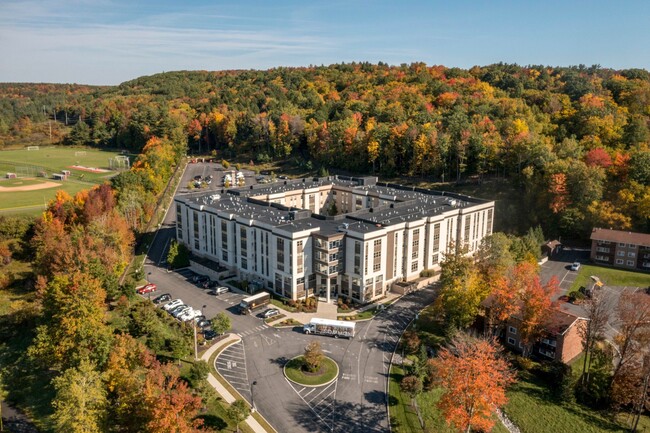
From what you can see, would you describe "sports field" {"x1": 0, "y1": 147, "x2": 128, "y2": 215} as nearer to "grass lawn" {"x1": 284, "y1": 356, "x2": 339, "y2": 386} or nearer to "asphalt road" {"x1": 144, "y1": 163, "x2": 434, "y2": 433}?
"asphalt road" {"x1": 144, "y1": 163, "x2": 434, "y2": 433}

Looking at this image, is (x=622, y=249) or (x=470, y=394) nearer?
(x=470, y=394)

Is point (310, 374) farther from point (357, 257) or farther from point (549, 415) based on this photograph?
point (549, 415)

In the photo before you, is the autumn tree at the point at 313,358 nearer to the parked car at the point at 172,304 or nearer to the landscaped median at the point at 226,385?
the landscaped median at the point at 226,385

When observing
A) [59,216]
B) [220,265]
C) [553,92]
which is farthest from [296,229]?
[553,92]

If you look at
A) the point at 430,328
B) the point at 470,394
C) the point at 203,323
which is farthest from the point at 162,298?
the point at 470,394

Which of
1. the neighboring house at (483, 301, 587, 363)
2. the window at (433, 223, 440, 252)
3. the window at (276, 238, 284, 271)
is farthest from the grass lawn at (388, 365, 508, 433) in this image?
the window at (433, 223, 440, 252)

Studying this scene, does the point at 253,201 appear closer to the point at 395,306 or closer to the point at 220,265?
the point at 220,265

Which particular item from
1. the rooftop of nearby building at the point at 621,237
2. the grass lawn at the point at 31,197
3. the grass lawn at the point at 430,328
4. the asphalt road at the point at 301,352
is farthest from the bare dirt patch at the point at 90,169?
the rooftop of nearby building at the point at 621,237
